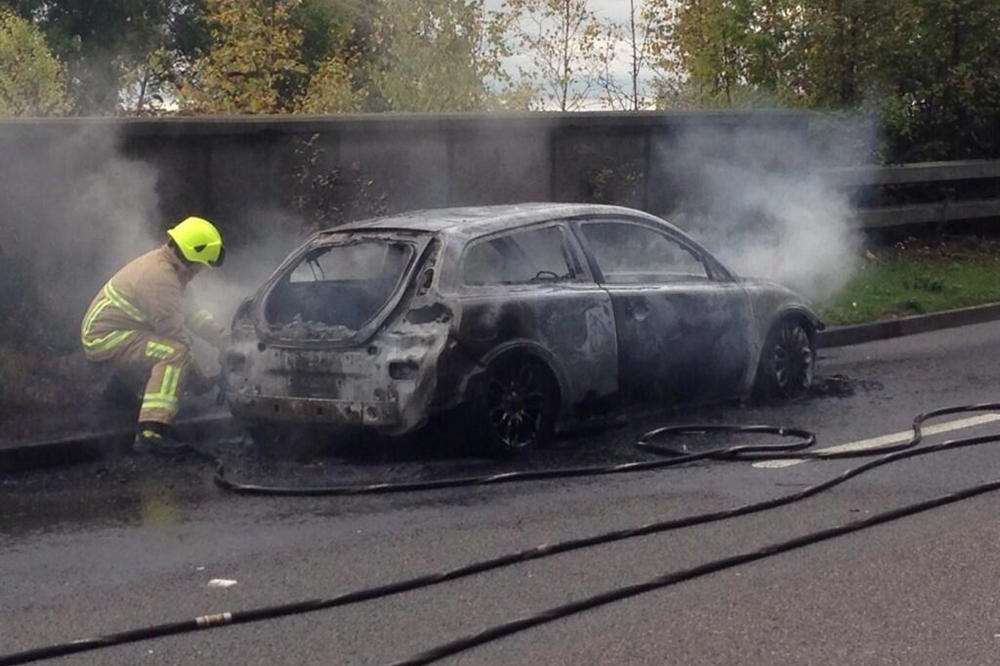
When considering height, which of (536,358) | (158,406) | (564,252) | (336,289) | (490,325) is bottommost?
(158,406)

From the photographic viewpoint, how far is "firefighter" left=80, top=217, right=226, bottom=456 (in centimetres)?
999

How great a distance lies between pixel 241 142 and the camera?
43.1 ft

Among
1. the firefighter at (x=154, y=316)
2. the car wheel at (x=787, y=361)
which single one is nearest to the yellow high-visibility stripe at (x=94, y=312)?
the firefighter at (x=154, y=316)

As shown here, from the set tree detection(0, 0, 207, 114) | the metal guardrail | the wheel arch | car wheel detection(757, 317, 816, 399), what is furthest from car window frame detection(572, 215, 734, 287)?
tree detection(0, 0, 207, 114)

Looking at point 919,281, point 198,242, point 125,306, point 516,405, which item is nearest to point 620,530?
point 516,405

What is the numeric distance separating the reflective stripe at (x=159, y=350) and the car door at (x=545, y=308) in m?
1.97

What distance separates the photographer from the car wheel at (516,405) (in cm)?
915

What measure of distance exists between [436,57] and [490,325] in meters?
12.7

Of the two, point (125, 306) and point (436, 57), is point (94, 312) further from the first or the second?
point (436, 57)

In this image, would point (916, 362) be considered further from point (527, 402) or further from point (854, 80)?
point (854, 80)

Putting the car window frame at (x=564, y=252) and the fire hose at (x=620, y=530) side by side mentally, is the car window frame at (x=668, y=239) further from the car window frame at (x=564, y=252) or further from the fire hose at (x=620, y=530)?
the fire hose at (x=620, y=530)

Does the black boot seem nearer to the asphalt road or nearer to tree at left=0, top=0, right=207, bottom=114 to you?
the asphalt road

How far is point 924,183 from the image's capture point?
66.4 ft

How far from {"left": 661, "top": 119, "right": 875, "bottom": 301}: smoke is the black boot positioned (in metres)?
7.68
